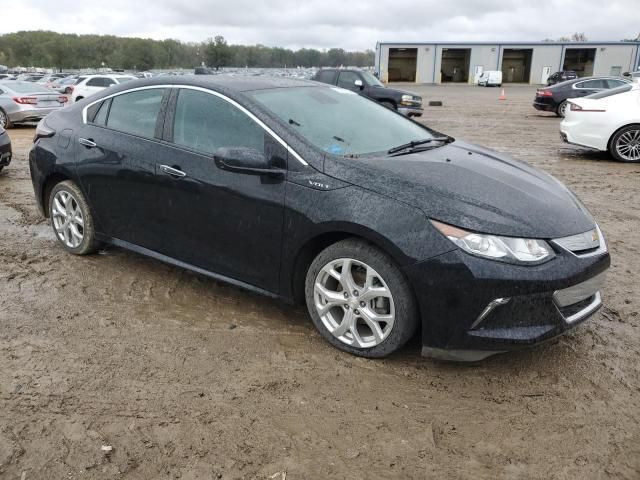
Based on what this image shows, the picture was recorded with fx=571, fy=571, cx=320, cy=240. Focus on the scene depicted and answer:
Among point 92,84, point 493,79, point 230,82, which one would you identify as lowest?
point 92,84

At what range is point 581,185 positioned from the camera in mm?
8305

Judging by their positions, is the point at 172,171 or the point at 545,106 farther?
the point at 545,106

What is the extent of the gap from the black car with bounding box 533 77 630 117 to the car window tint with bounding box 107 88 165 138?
687 inches

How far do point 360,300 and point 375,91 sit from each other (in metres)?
15.2

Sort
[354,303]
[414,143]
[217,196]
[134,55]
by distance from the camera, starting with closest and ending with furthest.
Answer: [354,303], [217,196], [414,143], [134,55]

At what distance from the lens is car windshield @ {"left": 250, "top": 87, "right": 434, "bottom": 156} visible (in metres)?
3.64

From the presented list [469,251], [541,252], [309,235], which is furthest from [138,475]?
[541,252]

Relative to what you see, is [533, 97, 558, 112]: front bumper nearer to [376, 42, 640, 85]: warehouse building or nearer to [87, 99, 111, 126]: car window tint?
[87, 99, 111, 126]: car window tint

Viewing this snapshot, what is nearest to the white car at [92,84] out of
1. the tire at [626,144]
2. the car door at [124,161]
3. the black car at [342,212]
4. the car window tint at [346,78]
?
the car window tint at [346,78]

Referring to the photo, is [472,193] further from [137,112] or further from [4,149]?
[4,149]

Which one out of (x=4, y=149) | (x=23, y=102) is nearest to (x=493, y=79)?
(x=23, y=102)

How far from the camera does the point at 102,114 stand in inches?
182

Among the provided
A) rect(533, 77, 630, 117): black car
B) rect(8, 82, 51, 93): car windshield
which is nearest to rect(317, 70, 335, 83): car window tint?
rect(533, 77, 630, 117): black car

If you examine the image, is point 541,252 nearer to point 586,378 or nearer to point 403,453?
point 586,378
